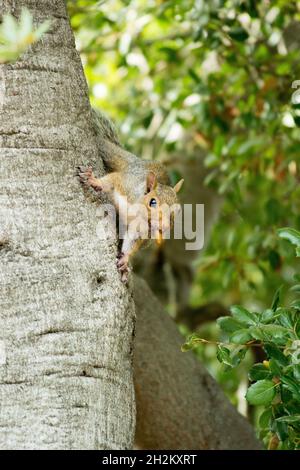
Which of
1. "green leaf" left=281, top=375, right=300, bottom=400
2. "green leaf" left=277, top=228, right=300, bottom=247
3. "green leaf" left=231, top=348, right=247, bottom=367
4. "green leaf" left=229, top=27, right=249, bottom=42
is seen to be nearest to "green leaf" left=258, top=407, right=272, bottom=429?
"green leaf" left=231, top=348, right=247, bottom=367

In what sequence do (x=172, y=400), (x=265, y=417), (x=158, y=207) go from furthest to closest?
(x=172, y=400), (x=158, y=207), (x=265, y=417)

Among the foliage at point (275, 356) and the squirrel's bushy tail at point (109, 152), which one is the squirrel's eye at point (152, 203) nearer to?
the squirrel's bushy tail at point (109, 152)

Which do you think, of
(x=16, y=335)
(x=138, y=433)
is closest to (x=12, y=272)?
(x=16, y=335)

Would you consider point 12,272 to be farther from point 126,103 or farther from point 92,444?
point 126,103

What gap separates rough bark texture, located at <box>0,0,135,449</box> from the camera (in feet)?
5.69

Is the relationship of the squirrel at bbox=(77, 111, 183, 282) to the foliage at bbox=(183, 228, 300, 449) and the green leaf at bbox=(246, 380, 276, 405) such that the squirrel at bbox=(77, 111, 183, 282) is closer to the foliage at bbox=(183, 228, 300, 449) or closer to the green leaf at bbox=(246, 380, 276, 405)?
the foliage at bbox=(183, 228, 300, 449)

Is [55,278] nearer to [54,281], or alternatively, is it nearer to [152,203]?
[54,281]

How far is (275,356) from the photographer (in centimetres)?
185

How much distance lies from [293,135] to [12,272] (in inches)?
68.9

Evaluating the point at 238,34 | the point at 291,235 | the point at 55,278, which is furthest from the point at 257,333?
the point at 238,34

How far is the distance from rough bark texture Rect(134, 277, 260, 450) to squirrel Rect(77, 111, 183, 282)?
2.31ft

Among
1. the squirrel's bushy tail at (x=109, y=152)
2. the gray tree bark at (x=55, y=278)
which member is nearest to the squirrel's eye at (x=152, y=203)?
the squirrel's bushy tail at (x=109, y=152)

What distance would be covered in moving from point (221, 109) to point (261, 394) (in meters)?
1.77

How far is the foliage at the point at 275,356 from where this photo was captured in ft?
5.99
